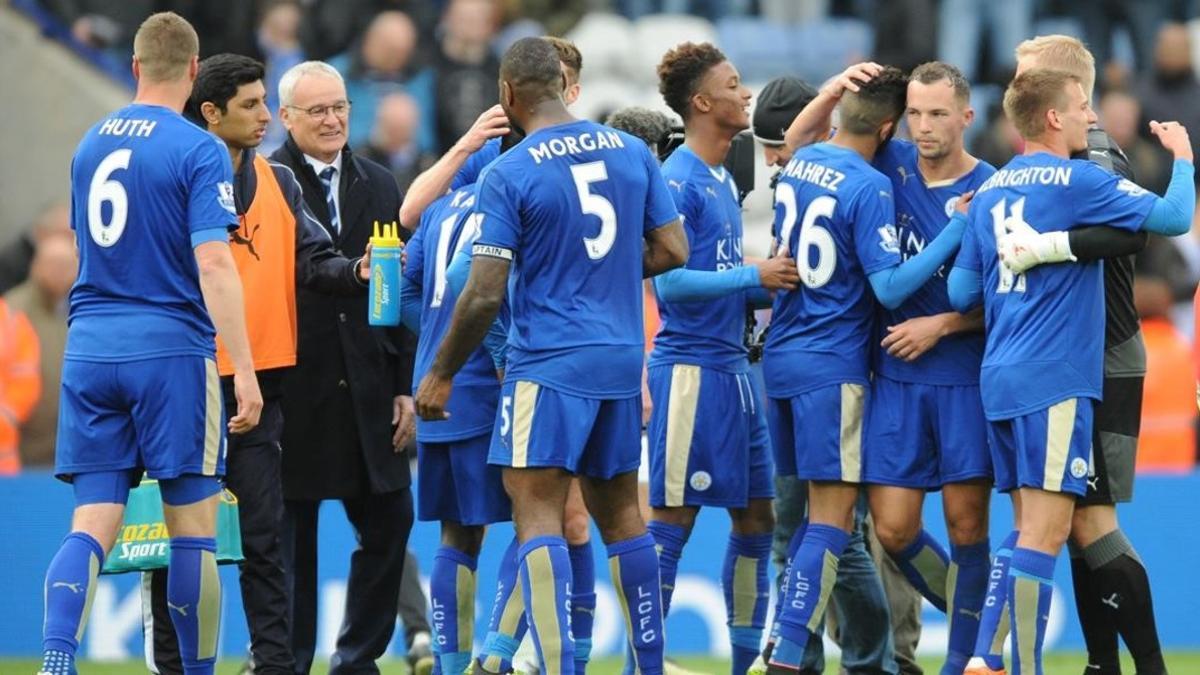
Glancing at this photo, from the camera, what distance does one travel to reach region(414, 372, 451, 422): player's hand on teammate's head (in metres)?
7.48

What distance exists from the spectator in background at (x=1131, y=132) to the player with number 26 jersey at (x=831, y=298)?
707cm

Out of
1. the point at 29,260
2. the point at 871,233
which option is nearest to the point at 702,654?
the point at 871,233

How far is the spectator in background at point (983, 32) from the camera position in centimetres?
1533

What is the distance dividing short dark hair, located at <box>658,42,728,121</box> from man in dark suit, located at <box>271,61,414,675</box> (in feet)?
4.68

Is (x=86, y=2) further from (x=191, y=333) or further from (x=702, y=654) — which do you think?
(x=191, y=333)

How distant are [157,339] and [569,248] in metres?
1.55

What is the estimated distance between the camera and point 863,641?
8.62 meters

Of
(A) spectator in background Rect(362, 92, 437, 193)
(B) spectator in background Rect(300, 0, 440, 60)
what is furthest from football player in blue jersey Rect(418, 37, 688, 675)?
(B) spectator in background Rect(300, 0, 440, 60)

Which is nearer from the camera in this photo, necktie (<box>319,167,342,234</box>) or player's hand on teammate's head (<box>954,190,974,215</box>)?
player's hand on teammate's head (<box>954,190,974,215</box>)

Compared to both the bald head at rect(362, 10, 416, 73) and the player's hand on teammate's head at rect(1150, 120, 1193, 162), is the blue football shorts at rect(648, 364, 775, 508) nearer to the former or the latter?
the player's hand on teammate's head at rect(1150, 120, 1193, 162)

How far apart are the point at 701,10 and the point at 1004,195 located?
829 cm

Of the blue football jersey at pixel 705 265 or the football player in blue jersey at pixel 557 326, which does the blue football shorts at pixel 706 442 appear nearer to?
the blue football jersey at pixel 705 265

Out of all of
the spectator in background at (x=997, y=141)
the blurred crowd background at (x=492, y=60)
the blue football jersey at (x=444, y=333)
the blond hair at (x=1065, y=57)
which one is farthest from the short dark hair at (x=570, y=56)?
the spectator in background at (x=997, y=141)

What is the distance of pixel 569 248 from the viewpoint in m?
7.45
